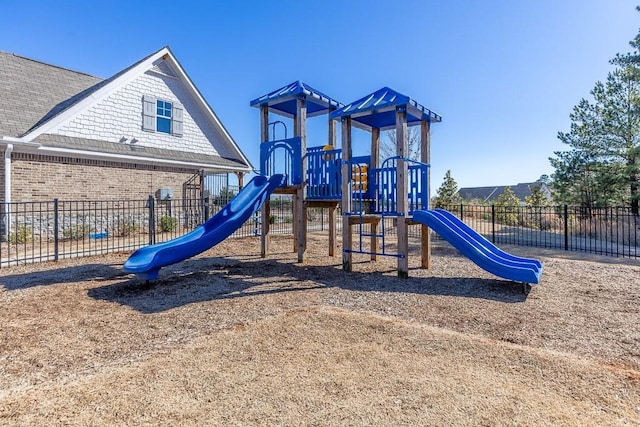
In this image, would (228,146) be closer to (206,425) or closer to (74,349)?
(74,349)

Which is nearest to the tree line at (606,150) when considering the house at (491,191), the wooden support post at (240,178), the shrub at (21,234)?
the wooden support post at (240,178)

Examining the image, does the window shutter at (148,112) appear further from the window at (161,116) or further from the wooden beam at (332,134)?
the wooden beam at (332,134)

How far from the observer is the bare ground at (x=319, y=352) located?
234cm

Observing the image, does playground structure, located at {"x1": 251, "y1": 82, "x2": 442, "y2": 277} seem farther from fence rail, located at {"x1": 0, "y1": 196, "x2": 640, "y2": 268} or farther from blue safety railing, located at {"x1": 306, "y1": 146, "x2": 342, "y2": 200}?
fence rail, located at {"x1": 0, "y1": 196, "x2": 640, "y2": 268}

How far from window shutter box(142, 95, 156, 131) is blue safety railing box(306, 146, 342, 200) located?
346 inches

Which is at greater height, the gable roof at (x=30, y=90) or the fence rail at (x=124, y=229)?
the gable roof at (x=30, y=90)

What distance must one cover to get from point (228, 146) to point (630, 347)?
642 inches

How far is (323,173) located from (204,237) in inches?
122

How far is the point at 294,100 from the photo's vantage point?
8.49 m

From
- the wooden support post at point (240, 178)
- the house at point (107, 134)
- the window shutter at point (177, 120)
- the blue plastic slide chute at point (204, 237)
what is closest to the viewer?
the blue plastic slide chute at point (204, 237)

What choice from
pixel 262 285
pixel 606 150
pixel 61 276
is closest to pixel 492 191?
pixel 606 150

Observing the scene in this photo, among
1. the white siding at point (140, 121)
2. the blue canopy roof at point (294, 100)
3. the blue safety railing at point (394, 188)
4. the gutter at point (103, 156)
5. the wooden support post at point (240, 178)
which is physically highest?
the white siding at point (140, 121)

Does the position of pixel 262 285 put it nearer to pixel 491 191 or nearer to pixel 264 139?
pixel 264 139

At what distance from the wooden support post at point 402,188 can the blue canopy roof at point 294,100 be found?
2.45 m
